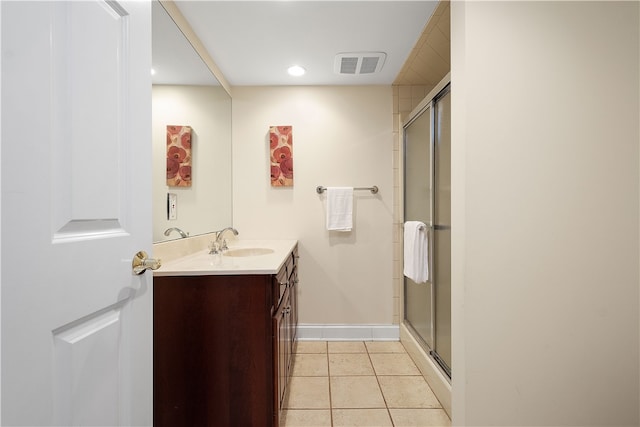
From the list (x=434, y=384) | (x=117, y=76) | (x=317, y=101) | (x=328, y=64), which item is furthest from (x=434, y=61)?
(x=434, y=384)

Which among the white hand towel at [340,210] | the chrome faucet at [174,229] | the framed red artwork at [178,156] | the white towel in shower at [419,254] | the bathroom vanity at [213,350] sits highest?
the framed red artwork at [178,156]

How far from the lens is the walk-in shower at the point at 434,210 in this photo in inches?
64.6

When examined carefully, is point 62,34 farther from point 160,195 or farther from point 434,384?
point 434,384

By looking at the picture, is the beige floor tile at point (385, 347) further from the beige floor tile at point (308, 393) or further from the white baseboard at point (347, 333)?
the beige floor tile at point (308, 393)

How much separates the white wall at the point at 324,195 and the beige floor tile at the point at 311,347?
17 cm

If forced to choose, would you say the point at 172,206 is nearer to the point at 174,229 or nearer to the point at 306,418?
the point at 174,229

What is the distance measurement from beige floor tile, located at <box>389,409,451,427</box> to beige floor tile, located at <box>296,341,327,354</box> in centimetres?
79

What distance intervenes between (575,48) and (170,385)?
218 centimetres

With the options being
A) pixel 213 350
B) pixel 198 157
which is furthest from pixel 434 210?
pixel 198 157

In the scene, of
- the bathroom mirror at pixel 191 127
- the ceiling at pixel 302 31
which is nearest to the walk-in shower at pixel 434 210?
the ceiling at pixel 302 31

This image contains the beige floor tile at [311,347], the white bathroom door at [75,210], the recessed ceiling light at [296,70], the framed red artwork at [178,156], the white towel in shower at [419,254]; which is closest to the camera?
the white bathroom door at [75,210]

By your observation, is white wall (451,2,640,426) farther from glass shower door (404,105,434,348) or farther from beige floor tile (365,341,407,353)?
beige floor tile (365,341,407,353)

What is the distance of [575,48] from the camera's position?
3.66ft

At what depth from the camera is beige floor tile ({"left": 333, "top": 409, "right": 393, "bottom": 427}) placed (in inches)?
57.4
